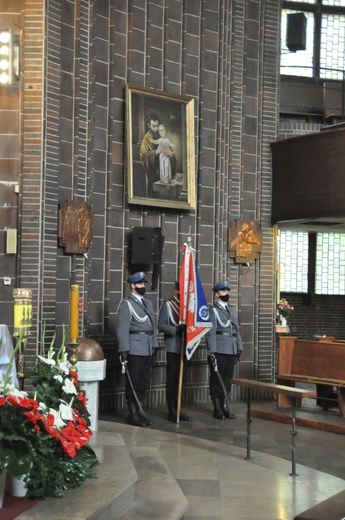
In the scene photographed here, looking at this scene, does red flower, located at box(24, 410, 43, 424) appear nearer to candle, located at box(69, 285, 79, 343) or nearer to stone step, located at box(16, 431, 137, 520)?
stone step, located at box(16, 431, 137, 520)

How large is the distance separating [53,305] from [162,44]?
13.5 feet

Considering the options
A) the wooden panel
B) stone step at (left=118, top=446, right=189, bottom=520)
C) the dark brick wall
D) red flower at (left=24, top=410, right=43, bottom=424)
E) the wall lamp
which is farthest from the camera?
the wooden panel

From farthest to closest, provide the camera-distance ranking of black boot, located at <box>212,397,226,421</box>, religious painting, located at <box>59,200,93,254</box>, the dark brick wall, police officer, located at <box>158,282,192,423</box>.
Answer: black boot, located at <box>212,397,226,421</box> < police officer, located at <box>158,282,192,423</box> < religious painting, located at <box>59,200,93,254</box> < the dark brick wall

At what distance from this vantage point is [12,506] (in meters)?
5.91

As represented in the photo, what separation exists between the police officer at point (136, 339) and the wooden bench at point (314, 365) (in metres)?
2.21

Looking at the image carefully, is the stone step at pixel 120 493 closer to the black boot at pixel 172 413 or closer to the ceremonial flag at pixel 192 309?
the black boot at pixel 172 413

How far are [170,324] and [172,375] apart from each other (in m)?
0.62

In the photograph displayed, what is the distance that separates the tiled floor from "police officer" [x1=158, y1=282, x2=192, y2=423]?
39 centimetres

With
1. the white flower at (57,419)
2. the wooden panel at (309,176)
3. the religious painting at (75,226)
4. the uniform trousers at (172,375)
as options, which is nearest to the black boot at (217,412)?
the uniform trousers at (172,375)

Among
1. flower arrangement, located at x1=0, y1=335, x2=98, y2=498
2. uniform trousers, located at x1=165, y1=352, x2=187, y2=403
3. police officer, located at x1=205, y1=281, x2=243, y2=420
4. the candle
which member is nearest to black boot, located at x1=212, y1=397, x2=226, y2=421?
police officer, located at x1=205, y1=281, x2=243, y2=420

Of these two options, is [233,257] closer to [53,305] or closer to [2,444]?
[53,305]

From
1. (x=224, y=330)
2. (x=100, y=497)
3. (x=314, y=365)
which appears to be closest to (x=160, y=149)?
(x=224, y=330)

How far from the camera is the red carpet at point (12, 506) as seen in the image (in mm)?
5707

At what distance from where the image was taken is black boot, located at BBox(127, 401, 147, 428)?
433 inches
